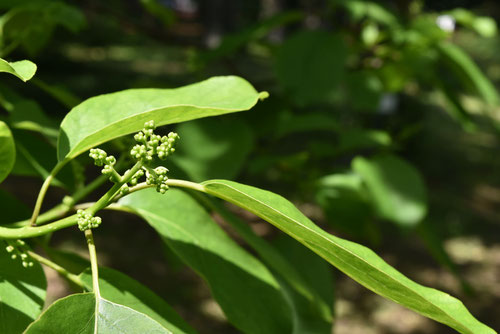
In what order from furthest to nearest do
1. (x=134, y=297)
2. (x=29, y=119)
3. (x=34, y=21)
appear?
(x=34, y=21) < (x=29, y=119) < (x=134, y=297)

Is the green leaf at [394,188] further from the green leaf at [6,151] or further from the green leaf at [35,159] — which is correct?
the green leaf at [6,151]

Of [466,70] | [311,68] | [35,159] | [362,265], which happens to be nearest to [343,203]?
[311,68]

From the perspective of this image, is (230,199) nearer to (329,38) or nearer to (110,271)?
(110,271)

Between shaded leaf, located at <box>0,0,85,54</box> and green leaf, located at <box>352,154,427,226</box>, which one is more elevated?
green leaf, located at <box>352,154,427,226</box>

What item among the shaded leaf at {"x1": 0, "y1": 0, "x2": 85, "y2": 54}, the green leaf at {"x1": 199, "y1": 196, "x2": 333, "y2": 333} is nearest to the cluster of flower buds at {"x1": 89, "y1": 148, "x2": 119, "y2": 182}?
the green leaf at {"x1": 199, "y1": 196, "x2": 333, "y2": 333}

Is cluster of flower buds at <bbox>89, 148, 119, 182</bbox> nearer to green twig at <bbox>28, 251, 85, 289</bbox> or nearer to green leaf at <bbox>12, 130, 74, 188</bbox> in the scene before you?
green twig at <bbox>28, 251, 85, 289</bbox>

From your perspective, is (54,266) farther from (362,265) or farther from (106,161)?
(362,265)

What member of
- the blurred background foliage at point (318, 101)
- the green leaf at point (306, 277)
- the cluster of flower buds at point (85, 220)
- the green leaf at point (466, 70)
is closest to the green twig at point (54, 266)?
the cluster of flower buds at point (85, 220)
